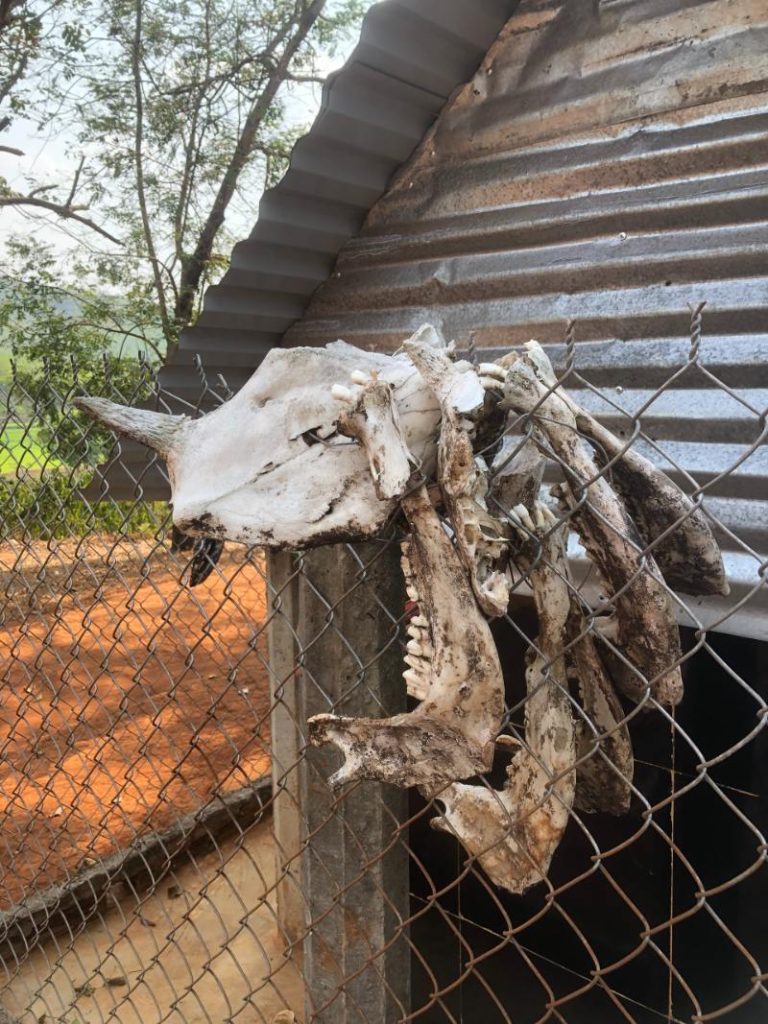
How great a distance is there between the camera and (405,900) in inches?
85.6

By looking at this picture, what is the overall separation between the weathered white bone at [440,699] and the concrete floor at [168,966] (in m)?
2.02

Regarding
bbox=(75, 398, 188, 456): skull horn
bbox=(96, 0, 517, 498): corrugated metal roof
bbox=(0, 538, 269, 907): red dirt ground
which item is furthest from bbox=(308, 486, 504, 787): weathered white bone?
bbox=(96, 0, 517, 498): corrugated metal roof

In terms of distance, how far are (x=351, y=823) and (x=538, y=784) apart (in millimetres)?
819

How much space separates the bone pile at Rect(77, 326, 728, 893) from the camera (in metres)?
1.28

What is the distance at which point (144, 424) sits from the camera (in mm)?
1714

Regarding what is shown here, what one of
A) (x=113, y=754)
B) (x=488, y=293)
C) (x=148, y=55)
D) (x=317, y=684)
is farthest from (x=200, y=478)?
(x=148, y=55)

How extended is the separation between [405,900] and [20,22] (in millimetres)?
12668

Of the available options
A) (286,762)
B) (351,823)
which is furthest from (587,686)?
(286,762)

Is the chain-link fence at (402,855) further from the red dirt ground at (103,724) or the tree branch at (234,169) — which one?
the tree branch at (234,169)

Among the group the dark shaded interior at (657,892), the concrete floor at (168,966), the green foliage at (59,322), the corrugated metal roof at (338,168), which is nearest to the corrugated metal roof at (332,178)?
the corrugated metal roof at (338,168)

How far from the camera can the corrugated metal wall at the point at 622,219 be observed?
2.22 m

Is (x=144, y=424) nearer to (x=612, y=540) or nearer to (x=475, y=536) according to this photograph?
(x=475, y=536)

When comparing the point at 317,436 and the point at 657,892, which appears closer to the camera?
the point at 317,436

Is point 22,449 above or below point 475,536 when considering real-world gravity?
below
